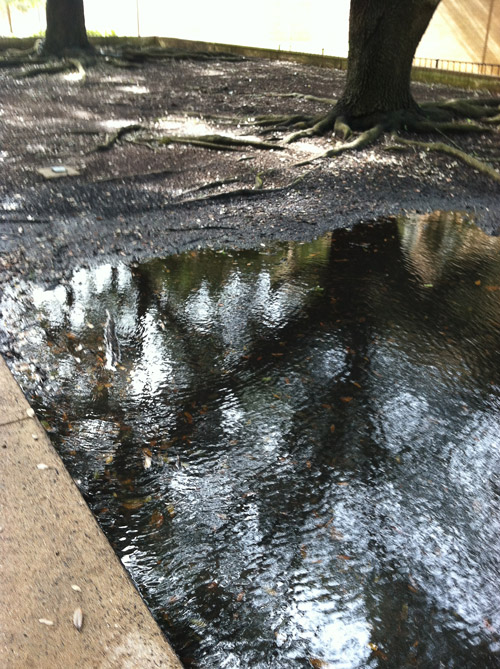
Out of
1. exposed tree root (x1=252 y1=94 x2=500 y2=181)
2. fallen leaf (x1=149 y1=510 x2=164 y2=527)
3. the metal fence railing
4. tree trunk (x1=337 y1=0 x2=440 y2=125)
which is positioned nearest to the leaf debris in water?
fallen leaf (x1=149 y1=510 x2=164 y2=527)

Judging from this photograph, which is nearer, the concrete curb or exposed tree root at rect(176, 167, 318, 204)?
the concrete curb

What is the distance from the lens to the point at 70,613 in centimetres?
248

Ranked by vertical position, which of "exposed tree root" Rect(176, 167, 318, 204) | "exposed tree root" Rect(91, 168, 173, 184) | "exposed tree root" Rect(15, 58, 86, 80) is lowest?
"exposed tree root" Rect(176, 167, 318, 204)

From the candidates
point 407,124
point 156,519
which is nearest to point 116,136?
point 407,124

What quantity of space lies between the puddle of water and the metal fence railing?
48.0 feet

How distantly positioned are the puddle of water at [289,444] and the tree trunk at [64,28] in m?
14.6

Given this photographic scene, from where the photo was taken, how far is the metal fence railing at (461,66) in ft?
59.7

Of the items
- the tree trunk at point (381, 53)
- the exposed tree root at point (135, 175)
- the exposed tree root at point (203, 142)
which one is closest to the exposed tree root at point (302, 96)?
the tree trunk at point (381, 53)

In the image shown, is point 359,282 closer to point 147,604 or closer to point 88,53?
point 147,604

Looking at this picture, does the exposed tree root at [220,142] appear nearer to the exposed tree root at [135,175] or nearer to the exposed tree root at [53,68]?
the exposed tree root at [135,175]

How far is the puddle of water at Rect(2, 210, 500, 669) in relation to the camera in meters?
2.77

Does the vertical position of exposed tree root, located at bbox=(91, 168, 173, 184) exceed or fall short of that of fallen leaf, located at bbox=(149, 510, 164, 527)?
it exceeds it

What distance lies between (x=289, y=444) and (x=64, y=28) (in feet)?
58.6

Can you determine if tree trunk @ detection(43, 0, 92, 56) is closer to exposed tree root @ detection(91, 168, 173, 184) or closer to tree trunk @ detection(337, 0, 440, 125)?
tree trunk @ detection(337, 0, 440, 125)
